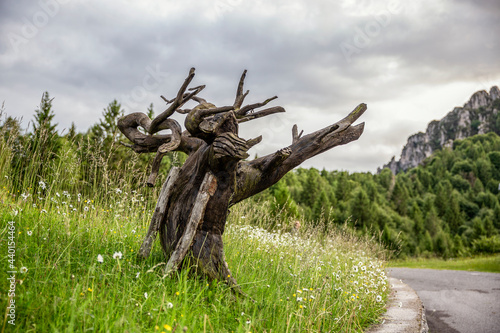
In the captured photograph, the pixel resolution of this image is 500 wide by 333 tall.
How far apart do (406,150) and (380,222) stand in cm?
16126

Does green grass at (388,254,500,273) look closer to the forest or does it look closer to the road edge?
the forest

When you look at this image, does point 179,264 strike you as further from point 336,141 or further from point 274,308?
point 336,141

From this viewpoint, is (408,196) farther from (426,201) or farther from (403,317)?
(403,317)

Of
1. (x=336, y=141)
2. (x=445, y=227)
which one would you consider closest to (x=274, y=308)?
(x=336, y=141)

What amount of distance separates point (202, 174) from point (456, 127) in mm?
192886

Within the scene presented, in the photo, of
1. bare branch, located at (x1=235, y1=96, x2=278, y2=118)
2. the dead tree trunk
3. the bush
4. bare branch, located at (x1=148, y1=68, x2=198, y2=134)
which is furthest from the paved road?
the bush

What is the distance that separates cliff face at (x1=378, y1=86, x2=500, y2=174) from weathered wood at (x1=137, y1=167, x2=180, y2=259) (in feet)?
505

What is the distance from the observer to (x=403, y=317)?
4949mm

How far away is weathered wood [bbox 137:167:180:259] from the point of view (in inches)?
148

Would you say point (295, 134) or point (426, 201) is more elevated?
point (426, 201)

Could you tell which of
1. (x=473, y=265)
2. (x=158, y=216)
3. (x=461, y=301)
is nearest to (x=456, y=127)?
(x=473, y=265)

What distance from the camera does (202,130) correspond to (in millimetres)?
3520

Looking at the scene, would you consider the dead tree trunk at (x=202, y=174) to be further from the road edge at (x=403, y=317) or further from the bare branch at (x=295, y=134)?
the road edge at (x=403, y=317)

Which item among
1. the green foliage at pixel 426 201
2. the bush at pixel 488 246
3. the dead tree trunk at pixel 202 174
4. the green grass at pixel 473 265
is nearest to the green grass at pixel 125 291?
the dead tree trunk at pixel 202 174
